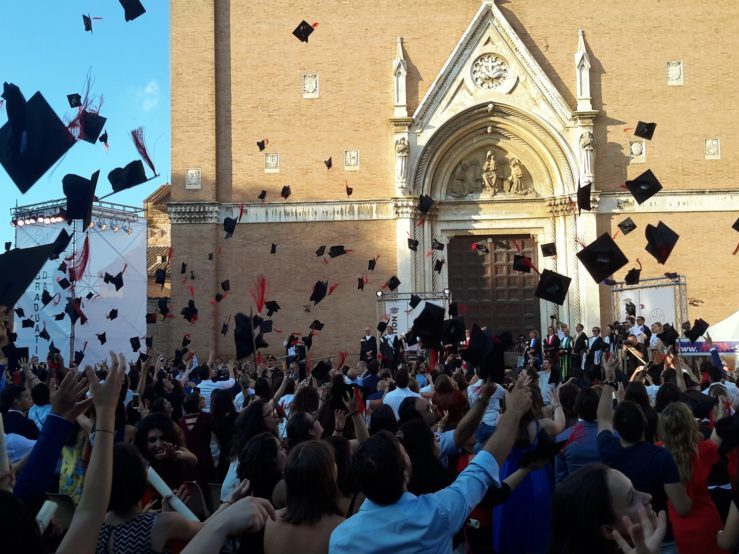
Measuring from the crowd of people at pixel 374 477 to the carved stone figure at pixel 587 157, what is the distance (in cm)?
1734

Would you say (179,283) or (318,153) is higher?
(318,153)

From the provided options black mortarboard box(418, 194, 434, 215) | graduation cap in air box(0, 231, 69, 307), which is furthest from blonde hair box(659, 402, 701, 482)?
black mortarboard box(418, 194, 434, 215)

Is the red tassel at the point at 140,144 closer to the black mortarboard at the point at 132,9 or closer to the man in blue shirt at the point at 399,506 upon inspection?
the black mortarboard at the point at 132,9

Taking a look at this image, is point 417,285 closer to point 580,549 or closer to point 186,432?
point 186,432

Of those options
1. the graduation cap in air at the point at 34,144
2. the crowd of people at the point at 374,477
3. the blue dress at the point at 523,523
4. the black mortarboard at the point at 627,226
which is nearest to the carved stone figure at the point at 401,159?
the black mortarboard at the point at 627,226

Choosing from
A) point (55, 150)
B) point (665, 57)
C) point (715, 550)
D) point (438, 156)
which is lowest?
point (715, 550)

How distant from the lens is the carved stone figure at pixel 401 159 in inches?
965

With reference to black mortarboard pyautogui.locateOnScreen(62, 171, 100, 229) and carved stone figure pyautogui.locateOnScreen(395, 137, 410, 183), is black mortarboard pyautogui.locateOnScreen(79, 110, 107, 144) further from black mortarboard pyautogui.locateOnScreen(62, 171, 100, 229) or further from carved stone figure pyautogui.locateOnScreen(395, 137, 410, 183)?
carved stone figure pyautogui.locateOnScreen(395, 137, 410, 183)

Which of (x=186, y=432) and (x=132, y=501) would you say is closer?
(x=132, y=501)

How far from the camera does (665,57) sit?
2472cm

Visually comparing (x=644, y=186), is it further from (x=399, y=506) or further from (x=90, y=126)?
(x=399, y=506)

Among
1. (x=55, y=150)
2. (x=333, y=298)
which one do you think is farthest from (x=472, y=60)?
(x=55, y=150)

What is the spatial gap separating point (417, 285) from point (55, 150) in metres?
16.6

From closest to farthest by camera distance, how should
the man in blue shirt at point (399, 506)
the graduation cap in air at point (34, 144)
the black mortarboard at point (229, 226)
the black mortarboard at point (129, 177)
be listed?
the man in blue shirt at point (399, 506), the graduation cap in air at point (34, 144), the black mortarboard at point (129, 177), the black mortarboard at point (229, 226)
